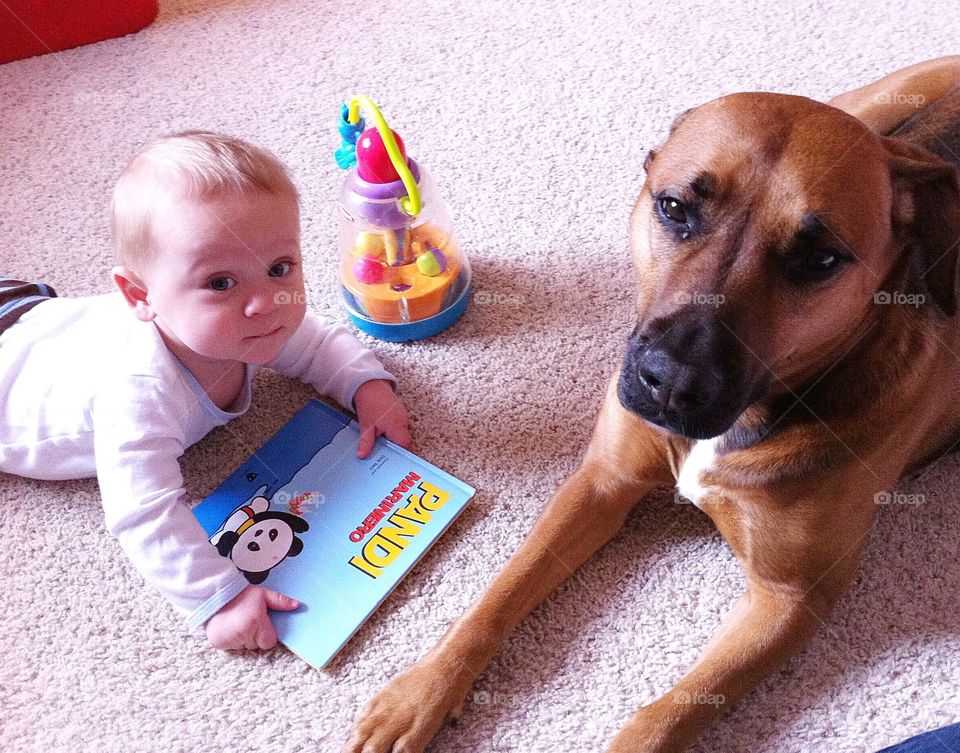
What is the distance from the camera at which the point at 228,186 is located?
5.17 feet

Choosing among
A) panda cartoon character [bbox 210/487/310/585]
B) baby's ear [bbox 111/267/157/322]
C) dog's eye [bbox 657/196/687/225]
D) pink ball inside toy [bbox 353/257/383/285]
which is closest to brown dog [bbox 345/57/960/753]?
dog's eye [bbox 657/196/687/225]

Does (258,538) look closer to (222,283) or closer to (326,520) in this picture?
(326,520)

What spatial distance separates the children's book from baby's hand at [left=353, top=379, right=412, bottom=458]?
22mm

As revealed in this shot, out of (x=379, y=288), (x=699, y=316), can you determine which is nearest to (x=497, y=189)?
(x=379, y=288)

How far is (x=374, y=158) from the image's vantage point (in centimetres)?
187

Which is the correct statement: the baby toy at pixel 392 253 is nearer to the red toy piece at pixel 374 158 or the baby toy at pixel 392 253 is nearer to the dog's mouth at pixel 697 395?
the red toy piece at pixel 374 158

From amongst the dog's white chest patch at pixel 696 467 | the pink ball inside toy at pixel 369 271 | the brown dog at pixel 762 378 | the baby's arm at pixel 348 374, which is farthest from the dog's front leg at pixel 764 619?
the pink ball inside toy at pixel 369 271

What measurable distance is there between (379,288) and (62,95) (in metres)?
1.32

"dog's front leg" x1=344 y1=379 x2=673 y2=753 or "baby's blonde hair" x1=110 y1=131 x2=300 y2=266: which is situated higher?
"baby's blonde hair" x1=110 y1=131 x2=300 y2=266

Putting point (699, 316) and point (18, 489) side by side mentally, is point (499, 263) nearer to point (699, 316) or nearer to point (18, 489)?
point (699, 316)

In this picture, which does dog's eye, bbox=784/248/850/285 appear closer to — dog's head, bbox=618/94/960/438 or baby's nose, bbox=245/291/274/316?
dog's head, bbox=618/94/960/438

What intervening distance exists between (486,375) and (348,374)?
31 cm

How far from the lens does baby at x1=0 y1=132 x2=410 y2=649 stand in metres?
1.58

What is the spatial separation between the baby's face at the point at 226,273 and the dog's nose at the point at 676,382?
718 millimetres
